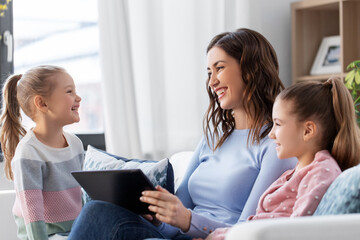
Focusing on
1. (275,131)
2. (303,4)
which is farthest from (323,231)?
(303,4)

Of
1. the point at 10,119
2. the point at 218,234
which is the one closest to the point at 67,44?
the point at 10,119

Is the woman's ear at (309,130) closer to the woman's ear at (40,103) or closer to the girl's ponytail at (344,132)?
the girl's ponytail at (344,132)

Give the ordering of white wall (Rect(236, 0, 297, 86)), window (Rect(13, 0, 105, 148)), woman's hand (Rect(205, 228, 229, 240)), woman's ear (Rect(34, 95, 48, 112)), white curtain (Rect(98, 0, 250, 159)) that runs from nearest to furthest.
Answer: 1. woman's hand (Rect(205, 228, 229, 240))
2. woman's ear (Rect(34, 95, 48, 112))
3. white curtain (Rect(98, 0, 250, 159))
4. window (Rect(13, 0, 105, 148))
5. white wall (Rect(236, 0, 297, 86))

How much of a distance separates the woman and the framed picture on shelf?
1.70m

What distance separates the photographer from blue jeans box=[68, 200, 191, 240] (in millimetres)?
1833

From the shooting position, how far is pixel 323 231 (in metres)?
1.32

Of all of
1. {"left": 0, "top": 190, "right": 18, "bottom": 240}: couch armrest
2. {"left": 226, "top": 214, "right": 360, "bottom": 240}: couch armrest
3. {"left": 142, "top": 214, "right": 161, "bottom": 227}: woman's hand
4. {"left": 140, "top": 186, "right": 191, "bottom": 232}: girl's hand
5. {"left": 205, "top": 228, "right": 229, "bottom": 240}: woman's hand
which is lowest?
{"left": 0, "top": 190, "right": 18, "bottom": 240}: couch armrest

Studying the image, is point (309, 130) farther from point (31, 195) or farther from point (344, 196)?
point (31, 195)

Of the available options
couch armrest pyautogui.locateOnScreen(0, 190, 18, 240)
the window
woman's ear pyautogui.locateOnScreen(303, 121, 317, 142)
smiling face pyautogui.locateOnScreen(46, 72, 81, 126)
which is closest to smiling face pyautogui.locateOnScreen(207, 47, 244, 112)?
woman's ear pyautogui.locateOnScreen(303, 121, 317, 142)

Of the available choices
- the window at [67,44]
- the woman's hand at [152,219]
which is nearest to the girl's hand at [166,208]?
the woman's hand at [152,219]

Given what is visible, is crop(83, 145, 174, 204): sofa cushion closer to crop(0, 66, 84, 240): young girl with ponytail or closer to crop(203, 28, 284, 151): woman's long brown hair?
crop(0, 66, 84, 240): young girl with ponytail

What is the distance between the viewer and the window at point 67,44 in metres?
3.47

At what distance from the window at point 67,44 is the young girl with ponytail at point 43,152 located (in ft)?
3.50

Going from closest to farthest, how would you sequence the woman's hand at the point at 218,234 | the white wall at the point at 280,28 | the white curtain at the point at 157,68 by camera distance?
the woman's hand at the point at 218,234 → the white curtain at the point at 157,68 → the white wall at the point at 280,28
